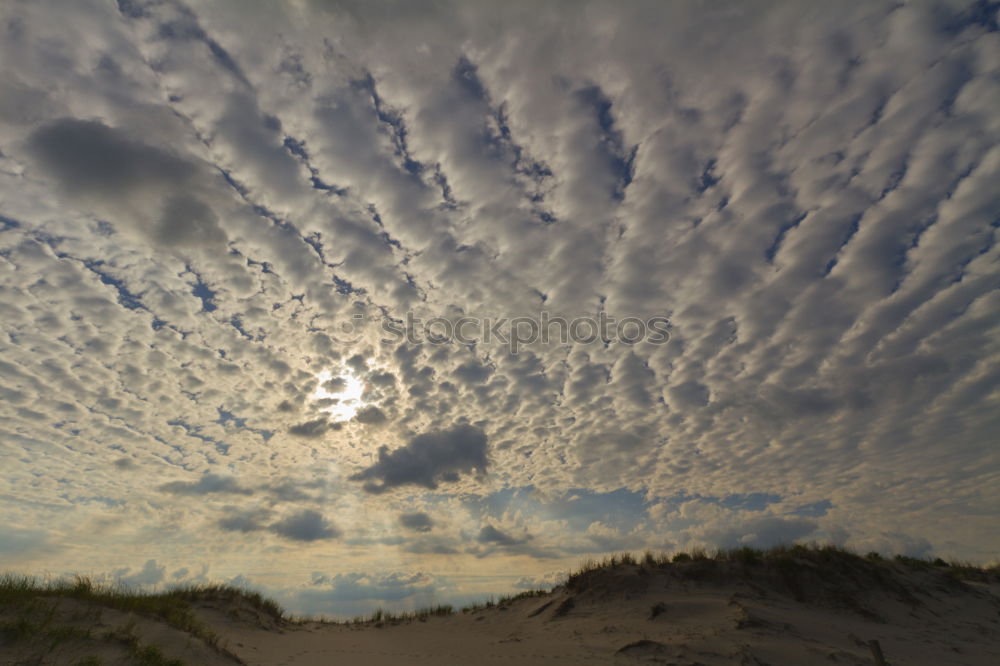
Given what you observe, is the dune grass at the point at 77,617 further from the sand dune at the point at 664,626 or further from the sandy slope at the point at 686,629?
the sandy slope at the point at 686,629

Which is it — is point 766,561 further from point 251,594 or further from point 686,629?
point 251,594

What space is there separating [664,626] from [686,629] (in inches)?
36.4

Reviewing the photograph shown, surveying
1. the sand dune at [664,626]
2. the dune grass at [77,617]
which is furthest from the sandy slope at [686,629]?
the dune grass at [77,617]

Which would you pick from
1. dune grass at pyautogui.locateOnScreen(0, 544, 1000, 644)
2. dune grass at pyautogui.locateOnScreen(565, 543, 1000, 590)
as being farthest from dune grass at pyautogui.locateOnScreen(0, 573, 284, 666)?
dune grass at pyautogui.locateOnScreen(565, 543, 1000, 590)

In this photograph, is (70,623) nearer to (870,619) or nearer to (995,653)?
(870,619)

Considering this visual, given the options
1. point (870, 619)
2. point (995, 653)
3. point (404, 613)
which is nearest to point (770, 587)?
point (870, 619)

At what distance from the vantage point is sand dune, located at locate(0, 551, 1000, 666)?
11969 millimetres

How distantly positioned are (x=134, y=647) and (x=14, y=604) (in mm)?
2587

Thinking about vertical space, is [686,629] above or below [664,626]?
below

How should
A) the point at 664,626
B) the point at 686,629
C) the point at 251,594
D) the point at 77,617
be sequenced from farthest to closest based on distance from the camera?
the point at 251,594 < the point at 664,626 < the point at 686,629 < the point at 77,617

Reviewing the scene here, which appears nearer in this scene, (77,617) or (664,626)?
(77,617)

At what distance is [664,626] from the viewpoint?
1527 cm

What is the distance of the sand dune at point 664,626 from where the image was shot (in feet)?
39.3

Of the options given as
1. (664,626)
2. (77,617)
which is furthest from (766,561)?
(77,617)
